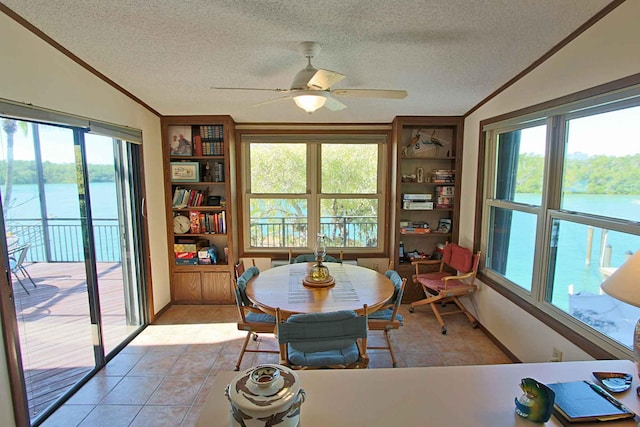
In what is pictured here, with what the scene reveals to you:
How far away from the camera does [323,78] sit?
86.3 inches

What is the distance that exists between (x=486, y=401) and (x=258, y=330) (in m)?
1.91

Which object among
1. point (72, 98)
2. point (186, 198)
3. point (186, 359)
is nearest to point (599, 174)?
point (186, 359)

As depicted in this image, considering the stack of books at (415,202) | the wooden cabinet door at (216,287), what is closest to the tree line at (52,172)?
the wooden cabinet door at (216,287)

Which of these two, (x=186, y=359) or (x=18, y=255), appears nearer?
(x=18, y=255)

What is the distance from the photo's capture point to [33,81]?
83.7 inches

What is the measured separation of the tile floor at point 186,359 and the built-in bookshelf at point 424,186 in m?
0.85

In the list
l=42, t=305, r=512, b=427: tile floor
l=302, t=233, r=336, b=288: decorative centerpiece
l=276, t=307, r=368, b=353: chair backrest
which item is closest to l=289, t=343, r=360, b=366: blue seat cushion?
l=276, t=307, r=368, b=353: chair backrest

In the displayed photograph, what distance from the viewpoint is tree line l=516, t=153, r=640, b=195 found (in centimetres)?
199

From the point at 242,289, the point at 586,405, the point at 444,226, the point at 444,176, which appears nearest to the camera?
the point at 586,405

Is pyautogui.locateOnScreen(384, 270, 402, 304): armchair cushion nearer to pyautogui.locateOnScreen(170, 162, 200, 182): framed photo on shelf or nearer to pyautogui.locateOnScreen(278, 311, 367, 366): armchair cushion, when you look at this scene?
pyautogui.locateOnScreen(278, 311, 367, 366): armchair cushion

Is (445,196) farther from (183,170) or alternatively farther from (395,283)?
(183,170)

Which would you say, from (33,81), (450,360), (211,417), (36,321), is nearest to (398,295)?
(450,360)

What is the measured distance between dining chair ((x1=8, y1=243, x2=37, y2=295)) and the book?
2.78m

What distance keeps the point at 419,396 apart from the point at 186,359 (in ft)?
8.17
